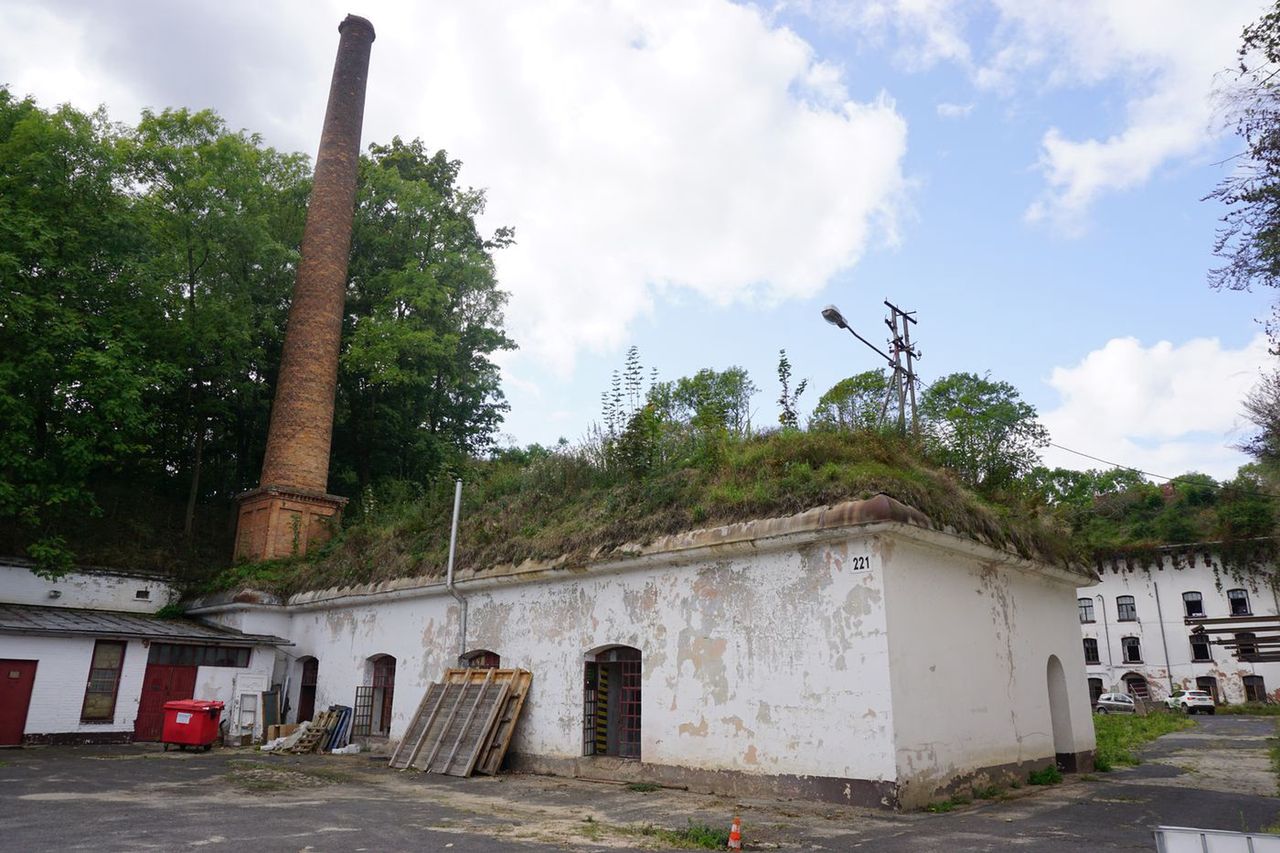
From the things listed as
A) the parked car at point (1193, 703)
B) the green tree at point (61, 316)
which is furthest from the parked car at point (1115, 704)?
the green tree at point (61, 316)

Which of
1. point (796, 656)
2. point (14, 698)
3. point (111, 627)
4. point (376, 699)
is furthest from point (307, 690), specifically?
point (796, 656)

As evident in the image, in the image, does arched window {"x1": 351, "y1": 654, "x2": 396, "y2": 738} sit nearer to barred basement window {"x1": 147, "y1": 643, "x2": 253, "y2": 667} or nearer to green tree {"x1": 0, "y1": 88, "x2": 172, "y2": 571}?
barred basement window {"x1": 147, "y1": 643, "x2": 253, "y2": 667}

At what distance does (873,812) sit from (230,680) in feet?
48.9

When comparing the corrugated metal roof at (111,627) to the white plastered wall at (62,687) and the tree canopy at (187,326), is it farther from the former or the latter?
the tree canopy at (187,326)

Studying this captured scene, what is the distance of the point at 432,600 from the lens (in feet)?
48.8

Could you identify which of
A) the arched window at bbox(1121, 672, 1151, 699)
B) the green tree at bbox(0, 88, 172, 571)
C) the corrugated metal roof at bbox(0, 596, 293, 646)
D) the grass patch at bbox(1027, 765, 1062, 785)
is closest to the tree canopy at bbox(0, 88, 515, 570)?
the green tree at bbox(0, 88, 172, 571)

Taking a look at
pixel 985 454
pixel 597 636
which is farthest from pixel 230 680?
pixel 985 454

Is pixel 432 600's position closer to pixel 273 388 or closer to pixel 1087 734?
pixel 1087 734

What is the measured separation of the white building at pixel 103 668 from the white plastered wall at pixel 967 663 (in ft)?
48.0

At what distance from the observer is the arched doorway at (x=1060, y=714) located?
12.6m

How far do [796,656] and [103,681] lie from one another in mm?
15535

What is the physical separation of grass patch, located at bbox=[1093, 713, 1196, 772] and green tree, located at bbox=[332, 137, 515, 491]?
782 inches

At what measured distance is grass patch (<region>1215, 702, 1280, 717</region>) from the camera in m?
31.1

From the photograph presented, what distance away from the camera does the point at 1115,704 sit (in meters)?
33.7
